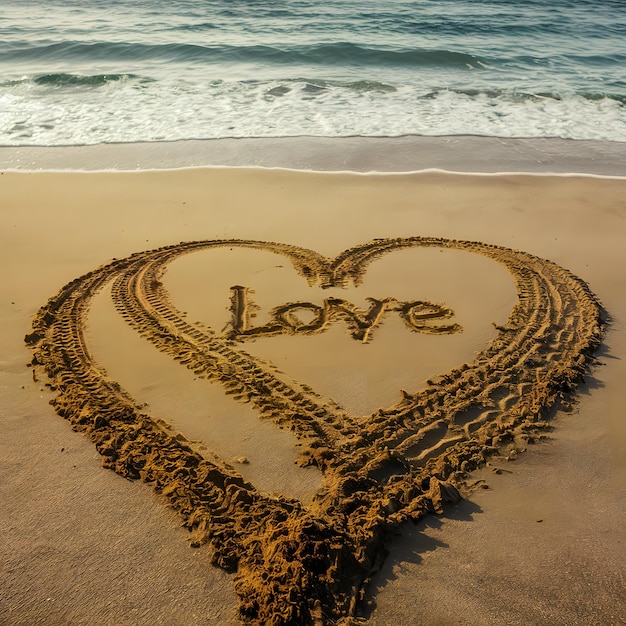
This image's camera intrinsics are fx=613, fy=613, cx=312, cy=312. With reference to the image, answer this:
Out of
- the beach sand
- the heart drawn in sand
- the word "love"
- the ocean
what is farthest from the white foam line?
the word "love"

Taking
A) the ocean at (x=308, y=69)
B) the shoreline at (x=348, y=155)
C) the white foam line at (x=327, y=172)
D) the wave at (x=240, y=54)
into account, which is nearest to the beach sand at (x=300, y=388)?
the white foam line at (x=327, y=172)

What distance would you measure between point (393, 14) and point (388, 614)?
1827 cm

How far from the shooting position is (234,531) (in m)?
2.79

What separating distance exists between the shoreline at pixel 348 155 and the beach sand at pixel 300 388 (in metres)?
0.59

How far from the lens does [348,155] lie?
8.10 meters

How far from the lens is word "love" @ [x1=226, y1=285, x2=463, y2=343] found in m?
4.36

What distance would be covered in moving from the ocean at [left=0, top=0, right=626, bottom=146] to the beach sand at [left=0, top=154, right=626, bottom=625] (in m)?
2.67

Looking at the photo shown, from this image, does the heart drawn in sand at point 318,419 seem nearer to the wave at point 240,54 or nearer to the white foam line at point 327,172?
the white foam line at point 327,172

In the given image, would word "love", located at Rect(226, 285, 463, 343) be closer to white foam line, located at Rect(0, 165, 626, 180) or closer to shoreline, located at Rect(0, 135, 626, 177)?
white foam line, located at Rect(0, 165, 626, 180)

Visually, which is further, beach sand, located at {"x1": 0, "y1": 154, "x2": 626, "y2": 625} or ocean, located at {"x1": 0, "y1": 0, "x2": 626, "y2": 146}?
ocean, located at {"x1": 0, "y1": 0, "x2": 626, "y2": 146}

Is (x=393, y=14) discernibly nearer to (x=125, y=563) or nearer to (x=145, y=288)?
(x=145, y=288)

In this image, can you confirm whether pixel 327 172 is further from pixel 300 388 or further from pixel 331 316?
pixel 300 388

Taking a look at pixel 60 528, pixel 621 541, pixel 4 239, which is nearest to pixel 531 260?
pixel 621 541

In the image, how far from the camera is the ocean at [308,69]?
9414mm
